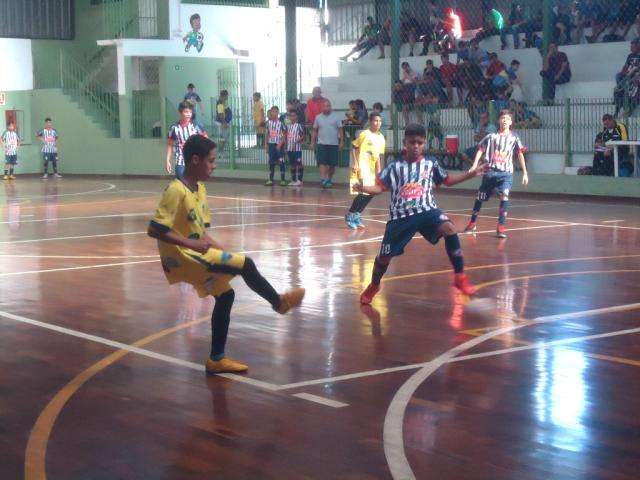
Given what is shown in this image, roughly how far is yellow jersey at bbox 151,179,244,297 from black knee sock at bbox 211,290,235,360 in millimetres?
73

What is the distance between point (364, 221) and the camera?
59.7 ft

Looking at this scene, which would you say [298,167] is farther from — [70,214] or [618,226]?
[618,226]

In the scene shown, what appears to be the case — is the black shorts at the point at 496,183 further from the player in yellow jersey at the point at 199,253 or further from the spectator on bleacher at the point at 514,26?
the spectator on bleacher at the point at 514,26

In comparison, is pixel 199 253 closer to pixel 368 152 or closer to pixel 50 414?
pixel 50 414

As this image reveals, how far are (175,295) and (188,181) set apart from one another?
3750 millimetres

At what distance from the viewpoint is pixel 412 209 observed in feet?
33.4

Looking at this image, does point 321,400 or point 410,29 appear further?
point 410,29

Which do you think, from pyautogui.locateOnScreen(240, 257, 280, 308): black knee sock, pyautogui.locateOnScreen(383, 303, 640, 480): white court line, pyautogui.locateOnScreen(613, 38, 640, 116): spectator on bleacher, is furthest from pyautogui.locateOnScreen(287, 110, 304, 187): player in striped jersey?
pyautogui.locateOnScreen(240, 257, 280, 308): black knee sock

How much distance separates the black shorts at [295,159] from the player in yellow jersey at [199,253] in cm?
2081

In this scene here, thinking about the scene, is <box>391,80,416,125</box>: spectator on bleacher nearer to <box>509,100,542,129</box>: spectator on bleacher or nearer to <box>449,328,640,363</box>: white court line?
<box>509,100,542,129</box>: spectator on bleacher

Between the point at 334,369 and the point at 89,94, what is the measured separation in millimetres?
30710

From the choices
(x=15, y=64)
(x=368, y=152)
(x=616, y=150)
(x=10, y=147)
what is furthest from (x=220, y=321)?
(x=15, y=64)

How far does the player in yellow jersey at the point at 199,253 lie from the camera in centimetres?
706

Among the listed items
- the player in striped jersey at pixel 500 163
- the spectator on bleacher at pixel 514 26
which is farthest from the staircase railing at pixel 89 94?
the player in striped jersey at pixel 500 163
